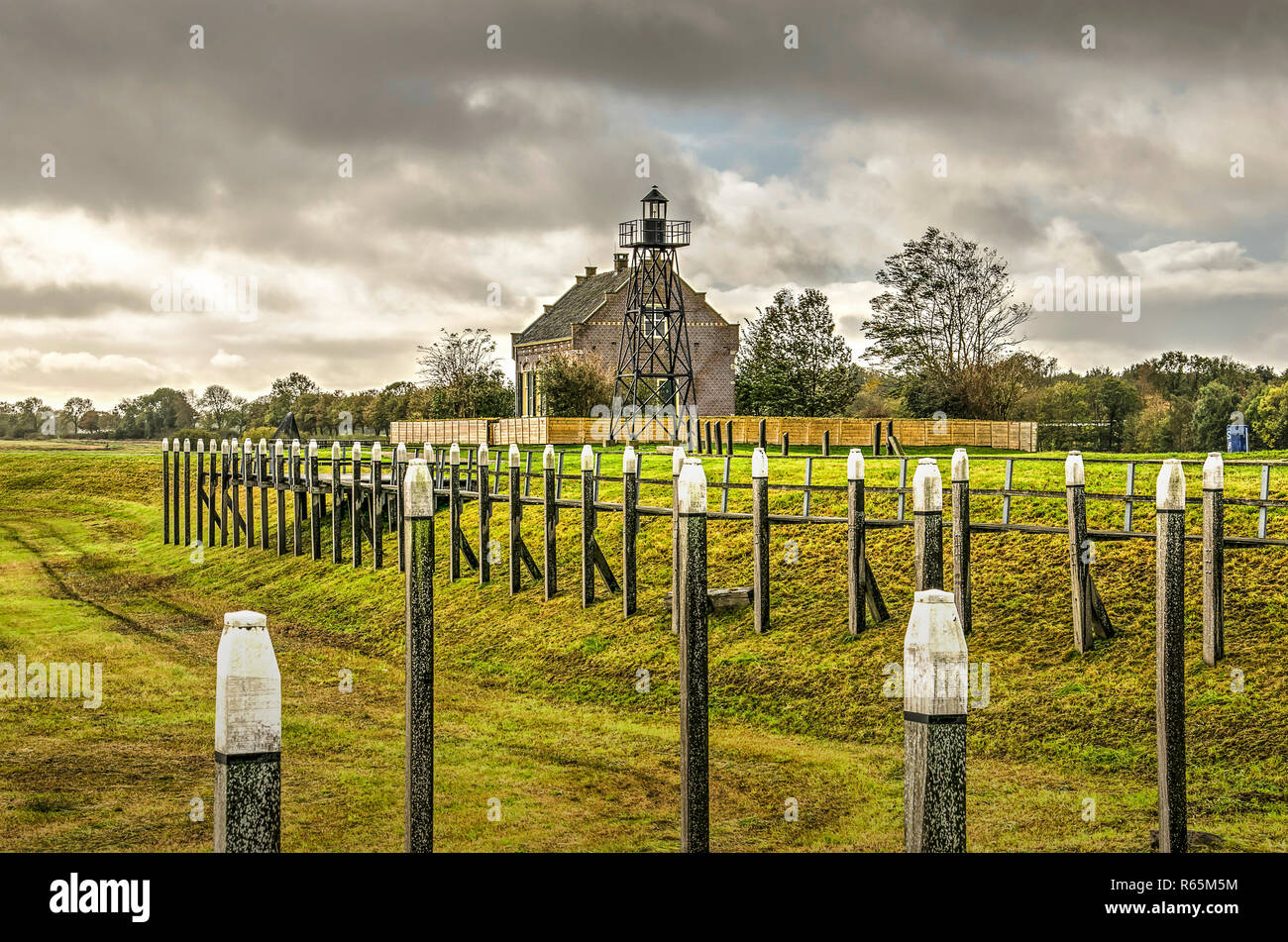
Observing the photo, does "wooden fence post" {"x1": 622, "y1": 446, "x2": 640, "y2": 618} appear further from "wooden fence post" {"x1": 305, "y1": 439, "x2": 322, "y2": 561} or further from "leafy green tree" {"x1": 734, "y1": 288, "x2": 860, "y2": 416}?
"leafy green tree" {"x1": 734, "y1": 288, "x2": 860, "y2": 416}

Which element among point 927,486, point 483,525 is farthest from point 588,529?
point 927,486

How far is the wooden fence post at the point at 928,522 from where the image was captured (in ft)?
37.4

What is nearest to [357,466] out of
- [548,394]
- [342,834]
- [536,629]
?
[536,629]

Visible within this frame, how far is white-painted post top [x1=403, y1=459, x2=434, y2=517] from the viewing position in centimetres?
820

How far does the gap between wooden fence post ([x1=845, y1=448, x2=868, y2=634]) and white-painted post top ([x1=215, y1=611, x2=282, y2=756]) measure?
416 inches

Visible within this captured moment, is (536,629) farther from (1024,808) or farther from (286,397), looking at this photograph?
(286,397)

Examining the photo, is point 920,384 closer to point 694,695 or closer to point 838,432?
point 838,432

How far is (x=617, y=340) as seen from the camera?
63.6 m

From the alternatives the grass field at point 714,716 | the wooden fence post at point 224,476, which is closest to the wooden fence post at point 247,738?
the grass field at point 714,716

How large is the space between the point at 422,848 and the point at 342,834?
7.17ft

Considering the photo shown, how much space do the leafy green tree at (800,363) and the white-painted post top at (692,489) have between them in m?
52.9

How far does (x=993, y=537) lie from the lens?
737 inches

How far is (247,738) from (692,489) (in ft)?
14.2

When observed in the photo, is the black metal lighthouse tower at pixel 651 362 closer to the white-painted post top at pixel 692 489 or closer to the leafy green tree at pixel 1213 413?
the leafy green tree at pixel 1213 413
